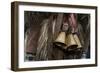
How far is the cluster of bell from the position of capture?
1909 mm

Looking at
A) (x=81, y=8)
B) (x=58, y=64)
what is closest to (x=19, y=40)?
(x=58, y=64)

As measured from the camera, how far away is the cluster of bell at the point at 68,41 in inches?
75.1

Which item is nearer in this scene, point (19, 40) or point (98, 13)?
point (19, 40)

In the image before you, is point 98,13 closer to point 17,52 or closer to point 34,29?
point 34,29

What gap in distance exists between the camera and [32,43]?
1.82 metres

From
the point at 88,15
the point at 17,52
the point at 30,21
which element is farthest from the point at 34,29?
the point at 88,15

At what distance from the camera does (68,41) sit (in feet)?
6.41

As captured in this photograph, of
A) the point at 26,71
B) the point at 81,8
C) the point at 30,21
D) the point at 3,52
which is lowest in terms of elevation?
the point at 26,71

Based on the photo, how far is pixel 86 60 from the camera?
2.02 m

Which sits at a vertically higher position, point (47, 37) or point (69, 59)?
point (47, 37)

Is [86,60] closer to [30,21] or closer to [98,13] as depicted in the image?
[98,13]

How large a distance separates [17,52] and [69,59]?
1.53ft

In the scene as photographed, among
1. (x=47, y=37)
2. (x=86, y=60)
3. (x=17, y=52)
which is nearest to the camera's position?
(x=17, y=52)

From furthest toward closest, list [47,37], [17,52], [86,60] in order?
[86,60], [47,37], [17,52]
